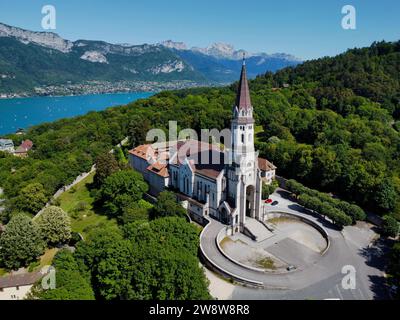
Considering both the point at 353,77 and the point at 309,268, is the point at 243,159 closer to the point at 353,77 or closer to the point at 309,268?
the point at 309,268

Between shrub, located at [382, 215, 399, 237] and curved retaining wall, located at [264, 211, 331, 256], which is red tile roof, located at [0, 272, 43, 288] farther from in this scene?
shrub, located at [382, 215, 399, 237]

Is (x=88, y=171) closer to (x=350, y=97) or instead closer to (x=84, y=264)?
(x=84, y=264)

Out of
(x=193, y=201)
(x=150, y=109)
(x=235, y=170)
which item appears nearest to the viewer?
(x=235, y=170)

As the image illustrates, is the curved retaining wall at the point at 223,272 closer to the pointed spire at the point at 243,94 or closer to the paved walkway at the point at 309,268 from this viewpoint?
the paved walkway at the point at 309,268

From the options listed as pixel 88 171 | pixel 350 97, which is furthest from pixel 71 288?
pixel 350 97

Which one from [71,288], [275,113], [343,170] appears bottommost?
[71,288]
